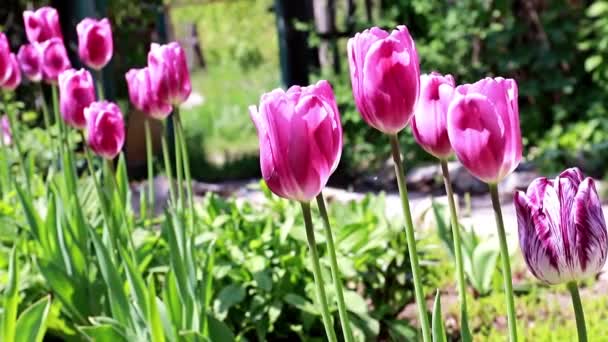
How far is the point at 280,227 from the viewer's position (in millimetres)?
→ 2344

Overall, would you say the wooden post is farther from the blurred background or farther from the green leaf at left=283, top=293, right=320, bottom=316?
the green leaf at left=283, top=293, right=320, bottom=316

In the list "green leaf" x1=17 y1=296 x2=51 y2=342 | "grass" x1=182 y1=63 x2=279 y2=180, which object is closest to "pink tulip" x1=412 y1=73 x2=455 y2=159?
"green leaf" x1=17 y1=296 x2=51 y2=342

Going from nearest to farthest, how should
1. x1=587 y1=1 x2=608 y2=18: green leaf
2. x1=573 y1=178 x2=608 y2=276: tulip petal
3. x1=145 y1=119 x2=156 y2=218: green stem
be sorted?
x1=573 y1=178 x2=608 y2=276: tulip petal
x1=145 y1=119 x2=156 y2=218: green stem
x1=587 y1=1 x2=608 y2=18: green leaf

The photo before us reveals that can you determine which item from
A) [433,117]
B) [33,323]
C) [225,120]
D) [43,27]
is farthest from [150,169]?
[225,120]

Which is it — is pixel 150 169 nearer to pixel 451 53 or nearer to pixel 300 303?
pixel 300 303

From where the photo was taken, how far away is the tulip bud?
99 cm

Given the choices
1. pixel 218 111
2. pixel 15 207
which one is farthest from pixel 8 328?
pixel 218 111

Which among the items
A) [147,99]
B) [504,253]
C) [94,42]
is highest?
[94,42]

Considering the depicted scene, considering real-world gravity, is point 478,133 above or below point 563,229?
above

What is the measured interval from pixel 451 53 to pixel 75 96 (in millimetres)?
4041

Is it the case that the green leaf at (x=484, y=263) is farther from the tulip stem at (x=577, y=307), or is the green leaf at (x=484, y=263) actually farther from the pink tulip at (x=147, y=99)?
the tulip stem at (x=577, y=307)

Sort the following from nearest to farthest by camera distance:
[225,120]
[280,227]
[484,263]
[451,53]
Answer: [280,227], [484,263], [451,53], [225,120]

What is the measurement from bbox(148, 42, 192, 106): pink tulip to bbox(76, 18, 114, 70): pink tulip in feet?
1.00

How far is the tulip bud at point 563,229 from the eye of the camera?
990mm
